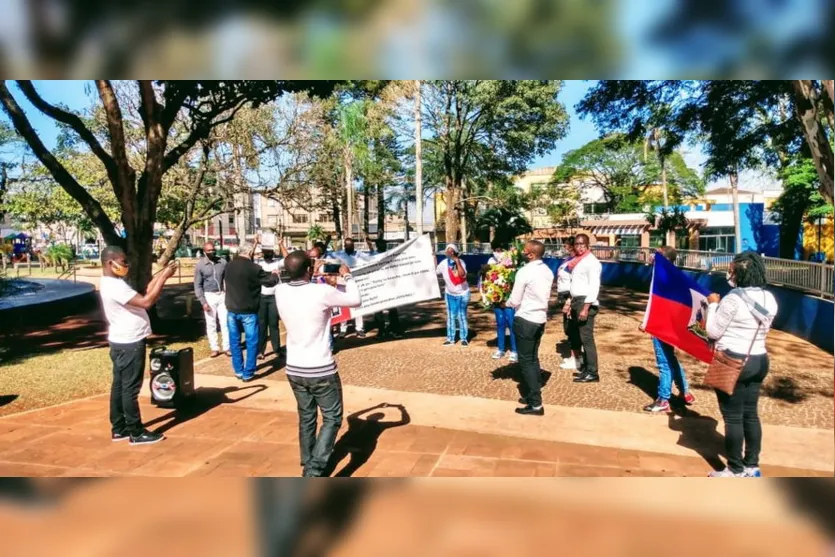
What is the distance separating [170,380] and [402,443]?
261cm

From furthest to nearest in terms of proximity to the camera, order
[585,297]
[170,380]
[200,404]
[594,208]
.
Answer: [594,208] → [585,297] → [200,404] → [170,380]

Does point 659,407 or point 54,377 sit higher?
point 54,377

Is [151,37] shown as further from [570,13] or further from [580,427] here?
[580,427]

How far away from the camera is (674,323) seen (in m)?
4.93

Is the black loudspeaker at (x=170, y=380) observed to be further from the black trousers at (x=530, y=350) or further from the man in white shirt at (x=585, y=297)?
the man in white shirt at (x=585, y=297)

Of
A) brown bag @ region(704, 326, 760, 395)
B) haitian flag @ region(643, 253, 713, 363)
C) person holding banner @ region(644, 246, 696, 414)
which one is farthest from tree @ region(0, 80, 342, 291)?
brown bag @ region(704, 326, 760, 395)

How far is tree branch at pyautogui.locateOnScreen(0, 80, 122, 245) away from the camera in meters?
7.82

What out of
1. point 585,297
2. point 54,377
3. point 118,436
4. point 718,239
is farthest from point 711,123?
point 54,377

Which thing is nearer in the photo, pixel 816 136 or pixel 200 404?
pixel 816 136

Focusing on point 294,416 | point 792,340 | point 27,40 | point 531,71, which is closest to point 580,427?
point 294,416

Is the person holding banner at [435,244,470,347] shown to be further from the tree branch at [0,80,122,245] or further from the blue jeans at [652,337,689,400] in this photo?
the tree branch at [0,80,122,245]

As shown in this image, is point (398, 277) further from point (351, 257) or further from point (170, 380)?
point (170, 380)

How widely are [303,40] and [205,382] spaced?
5.78 metres

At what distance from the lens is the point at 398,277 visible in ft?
27.6
